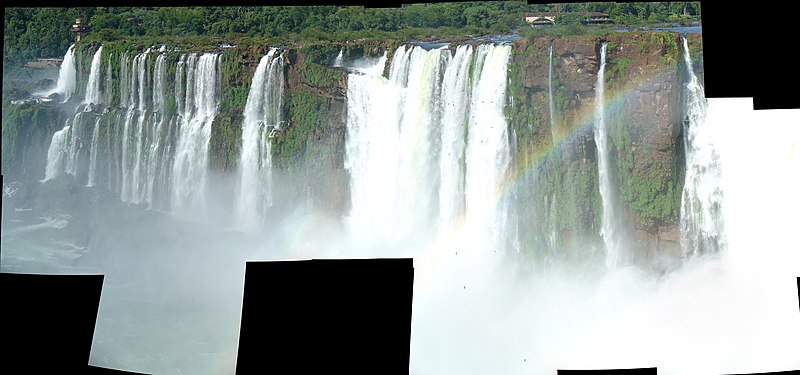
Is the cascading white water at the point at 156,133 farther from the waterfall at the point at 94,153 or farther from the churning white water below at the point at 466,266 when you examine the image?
the waterfall at the point at 94,153

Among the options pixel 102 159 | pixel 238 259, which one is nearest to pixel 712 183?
pixel 238 259

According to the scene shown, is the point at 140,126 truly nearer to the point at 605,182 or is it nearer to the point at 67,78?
the point at 67,78

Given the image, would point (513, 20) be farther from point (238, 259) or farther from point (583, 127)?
point (238, 259)

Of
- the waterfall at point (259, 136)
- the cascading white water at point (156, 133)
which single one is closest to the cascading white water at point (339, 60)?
the waterfall at point (259, 136)

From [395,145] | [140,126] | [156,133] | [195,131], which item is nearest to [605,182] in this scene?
[395,145]

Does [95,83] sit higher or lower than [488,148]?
higher

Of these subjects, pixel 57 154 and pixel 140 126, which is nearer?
pixel 57 154
